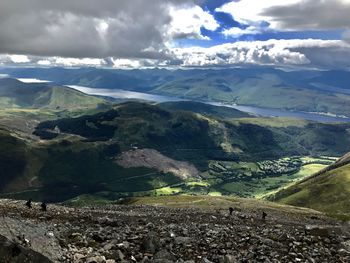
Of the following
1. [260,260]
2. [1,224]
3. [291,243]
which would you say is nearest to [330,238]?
[291,243]

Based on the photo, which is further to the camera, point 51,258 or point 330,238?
point 330,238

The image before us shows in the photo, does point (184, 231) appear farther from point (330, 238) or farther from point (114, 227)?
point (330, 238)

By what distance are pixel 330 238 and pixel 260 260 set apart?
34.2 feet

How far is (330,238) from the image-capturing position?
31.3m

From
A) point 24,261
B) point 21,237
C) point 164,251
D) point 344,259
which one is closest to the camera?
point 24,261

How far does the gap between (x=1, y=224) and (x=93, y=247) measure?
5740mm

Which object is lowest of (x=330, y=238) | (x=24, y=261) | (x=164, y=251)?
(x=330, y=238)

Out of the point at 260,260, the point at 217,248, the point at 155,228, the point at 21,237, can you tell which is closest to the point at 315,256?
the point at 260,260

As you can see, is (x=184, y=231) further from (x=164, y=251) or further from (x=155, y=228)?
(x=164, y=251)

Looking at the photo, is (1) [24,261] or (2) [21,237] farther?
(2) [21,237]

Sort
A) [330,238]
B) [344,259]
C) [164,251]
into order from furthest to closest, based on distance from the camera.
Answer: [330,238] → [344,259] → [164,251]

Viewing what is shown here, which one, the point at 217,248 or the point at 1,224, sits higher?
the point at 1,224

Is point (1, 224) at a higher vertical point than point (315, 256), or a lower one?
higher

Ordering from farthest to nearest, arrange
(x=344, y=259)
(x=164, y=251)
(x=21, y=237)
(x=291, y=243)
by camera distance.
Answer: (x=291, y=243), (x=344, y=259), (x=164, y=251), (x=21, y=237)
